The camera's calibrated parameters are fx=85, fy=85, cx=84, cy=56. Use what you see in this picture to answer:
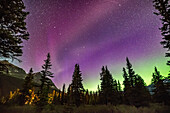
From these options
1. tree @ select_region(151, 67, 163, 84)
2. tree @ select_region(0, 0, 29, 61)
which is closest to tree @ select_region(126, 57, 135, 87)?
tree @ select_region(151, 67, 163, 84)

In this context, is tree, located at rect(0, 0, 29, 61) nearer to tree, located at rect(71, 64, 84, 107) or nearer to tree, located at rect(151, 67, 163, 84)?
tree, located at rect(71, 64, 84, 107)

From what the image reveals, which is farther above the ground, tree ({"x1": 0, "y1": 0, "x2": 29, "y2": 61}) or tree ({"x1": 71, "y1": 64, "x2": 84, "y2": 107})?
tree ({"x1": 0, "y1": 0, "x2": 29, "y2": 61})

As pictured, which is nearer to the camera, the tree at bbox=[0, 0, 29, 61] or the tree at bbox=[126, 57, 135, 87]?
the tree at bbox=[0, 0, 29, 61]

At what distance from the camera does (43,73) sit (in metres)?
21.4

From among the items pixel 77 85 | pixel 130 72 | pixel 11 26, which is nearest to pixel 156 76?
pixel 130 72

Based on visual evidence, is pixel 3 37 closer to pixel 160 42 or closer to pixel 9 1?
pixel 9 1

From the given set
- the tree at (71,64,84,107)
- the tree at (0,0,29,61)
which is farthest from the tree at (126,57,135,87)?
the tree at (0,0,29,61)

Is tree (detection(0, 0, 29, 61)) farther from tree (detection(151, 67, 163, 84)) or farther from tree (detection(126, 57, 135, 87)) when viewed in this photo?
tree (detection(151, 67, 163, 84))

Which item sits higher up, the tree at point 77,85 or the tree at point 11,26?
the tree at point 11,26

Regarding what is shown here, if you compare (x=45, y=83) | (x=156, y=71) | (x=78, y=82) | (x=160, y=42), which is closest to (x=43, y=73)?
(x=45, y=83)

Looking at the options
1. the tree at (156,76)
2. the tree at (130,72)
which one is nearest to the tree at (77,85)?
the tree at (130,72)

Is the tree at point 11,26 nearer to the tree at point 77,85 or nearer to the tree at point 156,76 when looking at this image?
the tree at point 77,85

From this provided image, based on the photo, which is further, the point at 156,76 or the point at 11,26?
the point at 156,76

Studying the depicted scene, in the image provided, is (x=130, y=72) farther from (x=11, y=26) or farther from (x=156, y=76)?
(x=11, y=26)
